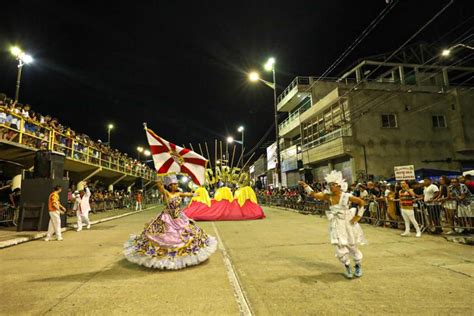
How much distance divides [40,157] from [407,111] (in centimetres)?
2556

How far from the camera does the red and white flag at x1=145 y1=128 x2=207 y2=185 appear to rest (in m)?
6.73

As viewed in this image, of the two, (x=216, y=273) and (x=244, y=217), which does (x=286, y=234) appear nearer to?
(x=216, y=273)

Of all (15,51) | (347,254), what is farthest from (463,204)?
(15,51)

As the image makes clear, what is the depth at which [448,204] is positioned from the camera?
28.6 feet

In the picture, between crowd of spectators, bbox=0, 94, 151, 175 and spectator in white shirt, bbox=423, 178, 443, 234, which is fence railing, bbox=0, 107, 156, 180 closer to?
crowd of spectators, bbox=0, 94, 151, 175

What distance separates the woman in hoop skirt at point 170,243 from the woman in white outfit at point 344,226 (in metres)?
2.61

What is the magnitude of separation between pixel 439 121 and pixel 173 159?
85.1 ft

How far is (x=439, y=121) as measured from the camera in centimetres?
2425

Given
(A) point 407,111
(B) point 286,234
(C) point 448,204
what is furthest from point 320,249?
(A) point 407,111

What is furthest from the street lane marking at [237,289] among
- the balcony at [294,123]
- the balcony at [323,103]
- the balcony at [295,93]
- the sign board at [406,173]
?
the balcony at [294,123]

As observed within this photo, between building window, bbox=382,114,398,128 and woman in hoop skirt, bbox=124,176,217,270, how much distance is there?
2171cm

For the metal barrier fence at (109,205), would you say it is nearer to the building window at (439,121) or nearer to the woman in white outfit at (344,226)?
the woman in white outfit at (344,226)

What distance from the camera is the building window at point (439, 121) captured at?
2410cm

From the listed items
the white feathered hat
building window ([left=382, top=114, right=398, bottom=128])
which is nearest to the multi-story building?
building window ([left=382, top=114, right=398, bottom=128])
